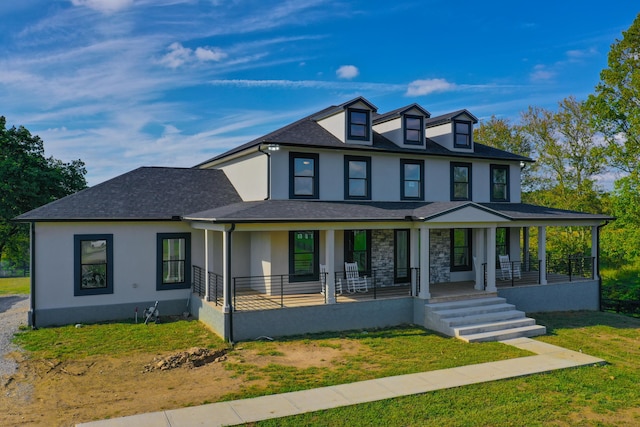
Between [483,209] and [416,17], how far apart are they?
28.3 ft

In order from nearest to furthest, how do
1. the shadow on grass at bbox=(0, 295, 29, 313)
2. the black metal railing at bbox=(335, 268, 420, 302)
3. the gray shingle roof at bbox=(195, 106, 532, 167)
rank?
the black metal railing at bbox=(335, 268, 420, 302), the gray shingle roof at bbox=(195, 106, 532, 167), the shadow on grass at bbox=(0, 295, 29, 313)

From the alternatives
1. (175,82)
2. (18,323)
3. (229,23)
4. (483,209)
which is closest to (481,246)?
(483,209)

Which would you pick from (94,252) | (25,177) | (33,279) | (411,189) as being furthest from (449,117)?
(25,177)

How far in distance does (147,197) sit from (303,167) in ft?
19.5

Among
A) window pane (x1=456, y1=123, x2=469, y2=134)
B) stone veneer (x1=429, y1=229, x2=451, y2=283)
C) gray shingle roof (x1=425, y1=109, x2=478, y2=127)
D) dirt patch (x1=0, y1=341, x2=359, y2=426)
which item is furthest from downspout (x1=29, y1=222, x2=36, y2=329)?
window pane (x1=456, y1=123, x2=469, y2=134)

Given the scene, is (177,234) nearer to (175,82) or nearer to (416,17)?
(175,82)

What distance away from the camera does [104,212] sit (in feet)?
48.5

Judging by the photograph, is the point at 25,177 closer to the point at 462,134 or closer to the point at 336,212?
the point at 336,212

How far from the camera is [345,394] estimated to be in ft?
28.6

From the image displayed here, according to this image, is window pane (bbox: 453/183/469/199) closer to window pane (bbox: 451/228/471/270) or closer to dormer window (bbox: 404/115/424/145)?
window pane (bbox: 451/228/471/270)

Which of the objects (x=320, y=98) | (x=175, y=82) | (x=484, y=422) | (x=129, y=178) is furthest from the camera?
(x=320, y=98)

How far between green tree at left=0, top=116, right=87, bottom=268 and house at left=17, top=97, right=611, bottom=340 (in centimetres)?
848

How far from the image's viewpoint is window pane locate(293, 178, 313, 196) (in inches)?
626

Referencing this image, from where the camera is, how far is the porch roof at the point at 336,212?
43.0ft
